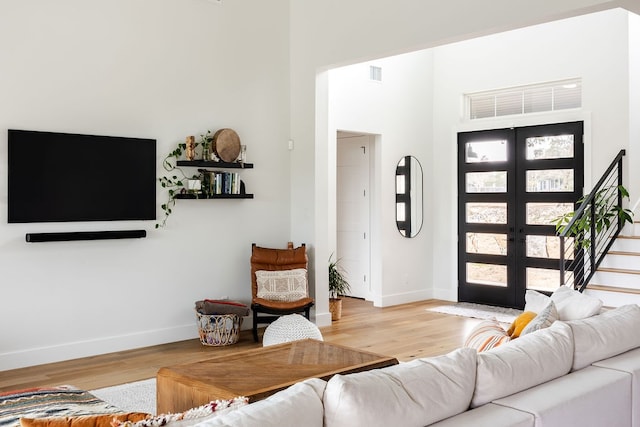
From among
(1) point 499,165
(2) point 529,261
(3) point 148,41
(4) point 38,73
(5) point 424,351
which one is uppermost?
(3) point 148,41

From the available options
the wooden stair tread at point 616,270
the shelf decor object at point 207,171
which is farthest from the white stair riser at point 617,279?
the shelf decor object at point 207,171

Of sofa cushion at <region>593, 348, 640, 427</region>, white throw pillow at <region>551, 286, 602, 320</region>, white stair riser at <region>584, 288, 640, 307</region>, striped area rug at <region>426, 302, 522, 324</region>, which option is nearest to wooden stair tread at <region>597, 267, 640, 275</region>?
white stair riser at <region>584, 288, 640, 307</region>

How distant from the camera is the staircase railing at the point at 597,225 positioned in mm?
6621

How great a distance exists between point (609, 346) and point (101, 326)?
432 cm

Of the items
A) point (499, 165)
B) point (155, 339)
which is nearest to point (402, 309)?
point (499, 165)

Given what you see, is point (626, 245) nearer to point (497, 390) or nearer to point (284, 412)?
point (497, 390)

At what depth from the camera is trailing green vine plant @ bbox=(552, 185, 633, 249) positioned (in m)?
6.72

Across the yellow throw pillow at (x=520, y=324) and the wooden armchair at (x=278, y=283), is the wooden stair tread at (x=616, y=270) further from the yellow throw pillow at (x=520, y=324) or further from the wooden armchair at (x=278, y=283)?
the yellow throw pillow at (x=520, y=324)

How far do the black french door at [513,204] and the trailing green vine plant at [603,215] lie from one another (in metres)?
0.44

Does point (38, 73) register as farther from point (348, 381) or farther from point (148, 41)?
point (348, 381)

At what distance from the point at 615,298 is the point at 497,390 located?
4452 millimetres

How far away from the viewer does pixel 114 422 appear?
176cm

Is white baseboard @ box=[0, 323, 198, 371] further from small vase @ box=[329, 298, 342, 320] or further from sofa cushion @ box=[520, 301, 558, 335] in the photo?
sofa cushion @ box=[520, 301, 558, 335]

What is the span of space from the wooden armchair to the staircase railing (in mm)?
2724
